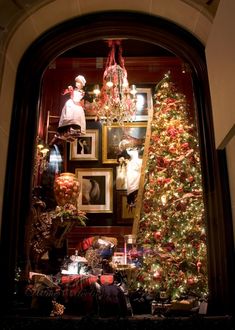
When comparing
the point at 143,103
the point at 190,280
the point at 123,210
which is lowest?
the point at 190,280

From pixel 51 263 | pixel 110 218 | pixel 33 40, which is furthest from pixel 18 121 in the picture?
pixel 110 218

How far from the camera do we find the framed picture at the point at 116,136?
543 centimetres

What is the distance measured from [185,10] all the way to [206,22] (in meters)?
0.18

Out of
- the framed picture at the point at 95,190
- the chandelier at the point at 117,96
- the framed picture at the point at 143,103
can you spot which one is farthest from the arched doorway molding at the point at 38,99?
the framed picture at the point at 143,103

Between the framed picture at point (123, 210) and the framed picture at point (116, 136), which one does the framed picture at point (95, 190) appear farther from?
the framed picture at point (116, 136)

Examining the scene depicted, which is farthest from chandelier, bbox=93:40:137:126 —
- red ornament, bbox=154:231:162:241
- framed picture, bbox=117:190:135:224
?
red ornament, bbox=154:231:162:241

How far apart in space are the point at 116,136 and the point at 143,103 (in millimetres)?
726

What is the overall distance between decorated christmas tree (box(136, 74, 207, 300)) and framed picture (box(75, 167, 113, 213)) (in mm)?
746

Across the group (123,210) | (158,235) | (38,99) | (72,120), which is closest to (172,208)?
(158,235)

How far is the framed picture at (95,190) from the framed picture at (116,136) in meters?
0.23

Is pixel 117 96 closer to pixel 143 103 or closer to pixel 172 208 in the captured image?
pixel 143 103

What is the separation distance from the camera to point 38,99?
111 inches

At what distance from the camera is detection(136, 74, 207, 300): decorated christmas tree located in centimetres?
375

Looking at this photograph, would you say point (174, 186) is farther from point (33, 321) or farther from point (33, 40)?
point (33, 321)
